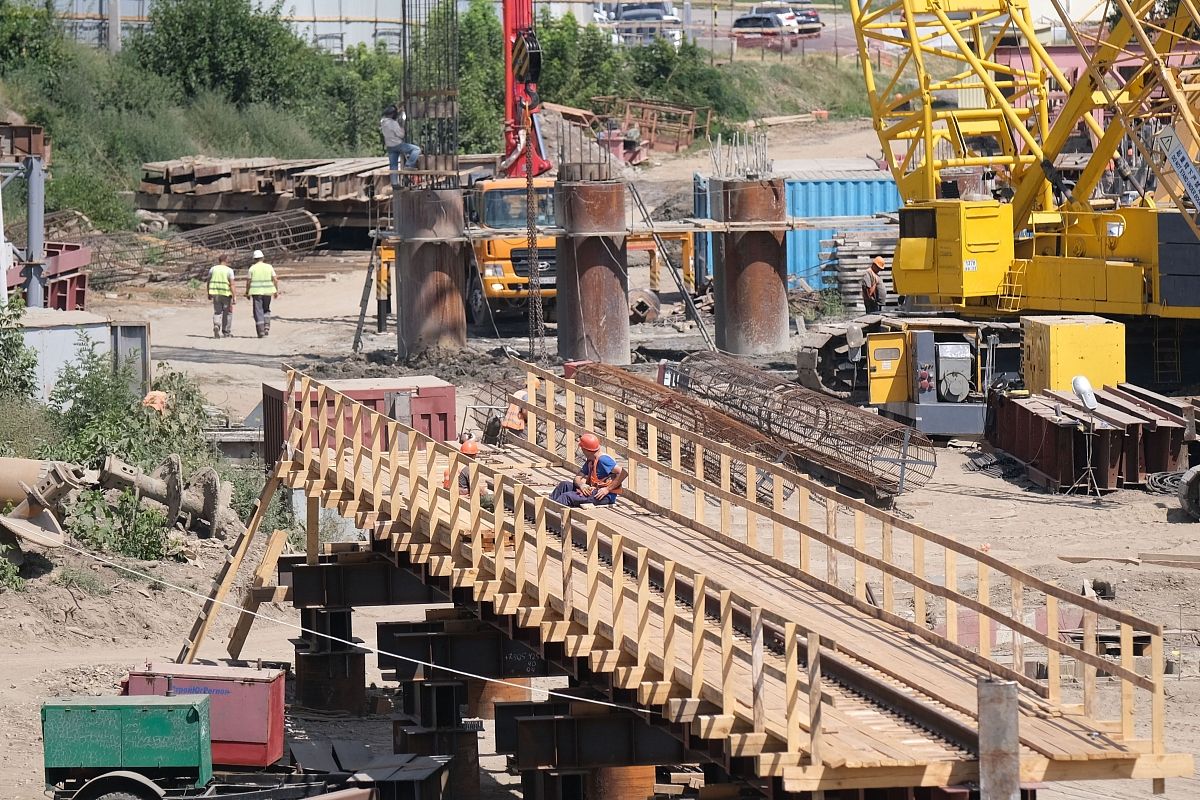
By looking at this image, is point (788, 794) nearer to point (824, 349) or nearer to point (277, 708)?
point (277, 708)

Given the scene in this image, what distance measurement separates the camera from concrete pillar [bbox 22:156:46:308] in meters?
33.2

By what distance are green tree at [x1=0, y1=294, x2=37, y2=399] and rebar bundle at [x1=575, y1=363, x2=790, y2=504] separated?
7311 millimetres

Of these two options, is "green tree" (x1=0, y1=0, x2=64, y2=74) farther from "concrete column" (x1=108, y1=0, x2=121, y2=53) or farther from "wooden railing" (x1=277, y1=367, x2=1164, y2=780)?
"wooden railing" (x1=277, y1=367, x2=1164, y2=780)

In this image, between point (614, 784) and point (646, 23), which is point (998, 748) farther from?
point (646, 23)

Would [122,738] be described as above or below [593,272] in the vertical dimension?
below

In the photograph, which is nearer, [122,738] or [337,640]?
[122,738]

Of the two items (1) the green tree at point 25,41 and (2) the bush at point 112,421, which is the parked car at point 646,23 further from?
(2) the bush at point 112,421

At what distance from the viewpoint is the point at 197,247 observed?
1946 inches

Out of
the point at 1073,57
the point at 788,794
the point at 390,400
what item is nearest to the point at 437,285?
the point at 390,400

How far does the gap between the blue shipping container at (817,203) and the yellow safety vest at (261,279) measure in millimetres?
10193

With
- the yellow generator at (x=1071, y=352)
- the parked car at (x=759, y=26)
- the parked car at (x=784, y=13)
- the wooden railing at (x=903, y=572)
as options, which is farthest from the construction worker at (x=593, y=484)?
the parked car at (x=784, y=13)

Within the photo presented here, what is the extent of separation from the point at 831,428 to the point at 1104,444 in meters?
3.59

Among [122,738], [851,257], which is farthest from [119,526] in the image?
[851,257]

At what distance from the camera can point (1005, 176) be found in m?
36.5
